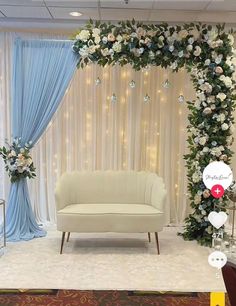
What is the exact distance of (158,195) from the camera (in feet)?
16.2

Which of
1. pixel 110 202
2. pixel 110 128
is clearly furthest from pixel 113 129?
pixel 110 202

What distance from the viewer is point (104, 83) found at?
5.88 metres

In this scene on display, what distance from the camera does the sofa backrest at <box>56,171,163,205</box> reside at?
531cm

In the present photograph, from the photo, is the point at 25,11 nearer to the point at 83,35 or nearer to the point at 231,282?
the point at 83,35

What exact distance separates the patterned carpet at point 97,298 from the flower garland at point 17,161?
6.07 feet

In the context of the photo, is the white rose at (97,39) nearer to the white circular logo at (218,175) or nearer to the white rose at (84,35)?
the white rose at (84,35)

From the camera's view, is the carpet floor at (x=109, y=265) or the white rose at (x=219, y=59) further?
the white rose at (x=219, y=59)

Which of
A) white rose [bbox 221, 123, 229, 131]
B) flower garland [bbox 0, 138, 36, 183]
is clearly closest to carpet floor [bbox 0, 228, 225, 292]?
flower garland [bbox 0, 138, 36, 183]

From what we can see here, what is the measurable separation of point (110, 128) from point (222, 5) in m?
2.30

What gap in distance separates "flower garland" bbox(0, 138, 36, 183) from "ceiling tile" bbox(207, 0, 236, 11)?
291 centimetres

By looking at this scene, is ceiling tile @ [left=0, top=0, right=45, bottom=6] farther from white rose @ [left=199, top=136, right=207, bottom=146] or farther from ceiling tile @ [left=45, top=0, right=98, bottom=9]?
white rose @ [left=199, top=136, right=207, bottom=146]

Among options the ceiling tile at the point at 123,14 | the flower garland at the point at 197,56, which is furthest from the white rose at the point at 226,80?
the ceiling tile at the point at 123,14

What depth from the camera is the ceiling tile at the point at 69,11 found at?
16.2 ft

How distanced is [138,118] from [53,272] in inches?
106
